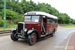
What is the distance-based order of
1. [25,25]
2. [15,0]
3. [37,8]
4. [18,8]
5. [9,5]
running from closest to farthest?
[25,25] → [9,5] → [18,8] → [15,0] → [37,8]

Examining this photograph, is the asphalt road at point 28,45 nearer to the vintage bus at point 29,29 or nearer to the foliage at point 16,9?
the vintage bus at point 29,29

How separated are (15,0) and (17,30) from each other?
27450 millimetres

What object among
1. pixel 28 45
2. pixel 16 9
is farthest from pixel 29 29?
pixel 16 9

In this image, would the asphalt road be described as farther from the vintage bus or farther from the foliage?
the foliage

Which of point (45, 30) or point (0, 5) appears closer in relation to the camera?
point (45, 30)

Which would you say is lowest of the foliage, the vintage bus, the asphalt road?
the asphalt road

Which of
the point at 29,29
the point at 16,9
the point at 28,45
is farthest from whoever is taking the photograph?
the point at 16,9

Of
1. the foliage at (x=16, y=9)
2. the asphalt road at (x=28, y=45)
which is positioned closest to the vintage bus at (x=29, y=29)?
the asphalt road at (x=28, y=45)

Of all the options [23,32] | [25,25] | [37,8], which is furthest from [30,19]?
[37,8]

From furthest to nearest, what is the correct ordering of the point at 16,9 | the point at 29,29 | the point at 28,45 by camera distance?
1. the point at 16,9
2. the point at 29,29
3. the point at 28,45

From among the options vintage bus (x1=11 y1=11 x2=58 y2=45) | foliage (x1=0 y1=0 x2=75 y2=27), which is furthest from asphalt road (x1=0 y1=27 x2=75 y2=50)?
foliage (x1=0 y1=0 x2=75 y2=27)

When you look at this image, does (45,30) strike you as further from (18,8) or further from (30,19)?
(18,8)

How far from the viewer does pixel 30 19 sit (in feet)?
23.4

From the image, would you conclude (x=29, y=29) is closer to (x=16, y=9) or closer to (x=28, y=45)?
(x=28, y=45)
